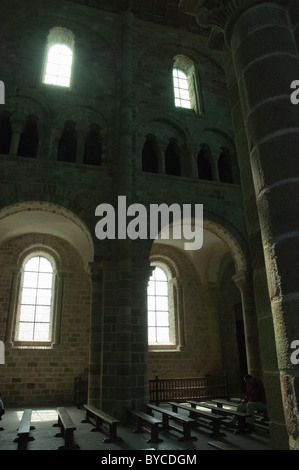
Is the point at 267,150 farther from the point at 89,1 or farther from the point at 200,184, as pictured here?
the point at 89,1

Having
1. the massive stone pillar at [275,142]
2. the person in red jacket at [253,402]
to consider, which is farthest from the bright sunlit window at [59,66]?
the person in red jacket at [253,402]

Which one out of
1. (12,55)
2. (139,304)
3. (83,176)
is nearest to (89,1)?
(12,55)

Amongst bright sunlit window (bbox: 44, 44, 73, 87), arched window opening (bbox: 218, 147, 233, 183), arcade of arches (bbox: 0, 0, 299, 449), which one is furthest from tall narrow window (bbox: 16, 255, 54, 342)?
arched window opening (bbox: 218, 147, 233, 183)

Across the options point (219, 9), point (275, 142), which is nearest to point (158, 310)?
point (219, 9)

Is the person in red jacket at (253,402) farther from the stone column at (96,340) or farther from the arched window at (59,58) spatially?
the arched window at (59,58)

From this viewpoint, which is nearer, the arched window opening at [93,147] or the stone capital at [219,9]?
the stone capital at [219,9]

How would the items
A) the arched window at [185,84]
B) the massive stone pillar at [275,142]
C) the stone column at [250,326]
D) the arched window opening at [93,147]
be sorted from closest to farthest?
the massive stone pillar at [275,142]
the stone column at [250,326]
the arched window opening at [93,147]
the arched window at [185,84]

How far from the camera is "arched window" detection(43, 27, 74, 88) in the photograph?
1098cm

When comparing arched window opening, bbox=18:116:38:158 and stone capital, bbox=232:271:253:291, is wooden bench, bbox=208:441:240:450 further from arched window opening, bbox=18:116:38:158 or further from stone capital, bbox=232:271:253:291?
arched window opening, bbox=18:116:38:158

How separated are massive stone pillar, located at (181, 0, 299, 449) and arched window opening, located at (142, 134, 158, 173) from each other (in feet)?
24.5

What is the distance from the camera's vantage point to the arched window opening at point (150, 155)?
34.4ft

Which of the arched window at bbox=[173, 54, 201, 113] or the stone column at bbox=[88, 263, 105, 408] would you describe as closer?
the stone column at bbox=[88, 263, 105, 408]

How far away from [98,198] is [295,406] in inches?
310

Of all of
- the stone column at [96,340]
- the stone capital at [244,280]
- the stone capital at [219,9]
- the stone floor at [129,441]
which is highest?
the stone capital at [219,9]
